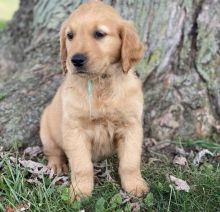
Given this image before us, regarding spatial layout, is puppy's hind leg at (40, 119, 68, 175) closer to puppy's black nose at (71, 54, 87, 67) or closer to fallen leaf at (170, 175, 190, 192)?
fallen leaf at (170, 175, 190, 192)

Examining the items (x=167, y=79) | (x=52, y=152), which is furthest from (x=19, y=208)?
(x=167, y=79)

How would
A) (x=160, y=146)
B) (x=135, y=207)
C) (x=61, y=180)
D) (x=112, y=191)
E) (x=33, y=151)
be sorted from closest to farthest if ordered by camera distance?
1. (x=135, y=207)
2. (x=112, y=191)
3. (x=61, y=180)
4. (x=33, y=151)
5. (x=160, y=146)

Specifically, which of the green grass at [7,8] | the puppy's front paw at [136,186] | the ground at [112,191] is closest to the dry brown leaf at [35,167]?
the ground at [112,191]

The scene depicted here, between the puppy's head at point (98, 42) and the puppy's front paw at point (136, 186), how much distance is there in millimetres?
906

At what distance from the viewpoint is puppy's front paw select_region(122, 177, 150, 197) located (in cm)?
444

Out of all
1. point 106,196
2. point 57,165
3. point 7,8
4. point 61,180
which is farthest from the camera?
point 7,8

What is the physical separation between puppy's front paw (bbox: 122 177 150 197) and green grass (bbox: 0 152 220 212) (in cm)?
6

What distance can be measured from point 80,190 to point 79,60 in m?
1.06

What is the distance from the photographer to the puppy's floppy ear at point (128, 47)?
4.29 metres

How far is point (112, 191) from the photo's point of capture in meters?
4.46

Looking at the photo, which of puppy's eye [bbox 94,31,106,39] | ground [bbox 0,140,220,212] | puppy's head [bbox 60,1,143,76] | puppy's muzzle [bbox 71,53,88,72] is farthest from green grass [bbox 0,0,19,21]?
puppy's muzzle [bbox 71,53,88,72]

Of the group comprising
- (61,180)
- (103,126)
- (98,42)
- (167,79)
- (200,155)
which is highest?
(98,42)

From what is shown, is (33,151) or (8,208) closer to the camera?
(8,208)

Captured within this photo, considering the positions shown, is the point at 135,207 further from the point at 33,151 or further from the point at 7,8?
the point at 7,8
